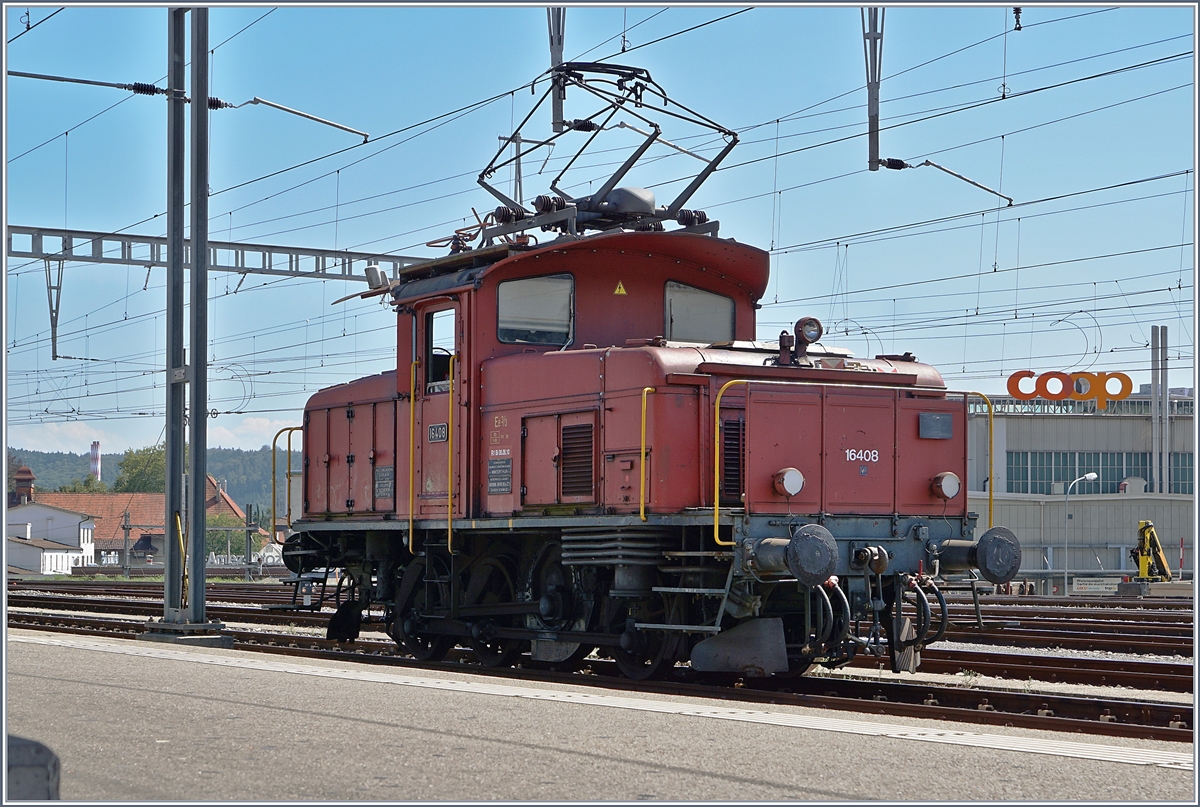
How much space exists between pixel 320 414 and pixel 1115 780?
1126cm

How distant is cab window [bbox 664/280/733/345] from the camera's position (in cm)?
1345

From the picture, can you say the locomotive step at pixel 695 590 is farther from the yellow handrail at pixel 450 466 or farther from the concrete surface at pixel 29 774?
the concrete surface at pixel 29 774

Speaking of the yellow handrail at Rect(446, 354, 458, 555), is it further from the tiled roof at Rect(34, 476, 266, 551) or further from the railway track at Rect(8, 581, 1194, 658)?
the tiled roof at Rect(34, 476, 266, 551)

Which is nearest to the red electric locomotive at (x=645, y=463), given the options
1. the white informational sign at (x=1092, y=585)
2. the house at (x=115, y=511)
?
the white informational sign at (x=1092, y=585)

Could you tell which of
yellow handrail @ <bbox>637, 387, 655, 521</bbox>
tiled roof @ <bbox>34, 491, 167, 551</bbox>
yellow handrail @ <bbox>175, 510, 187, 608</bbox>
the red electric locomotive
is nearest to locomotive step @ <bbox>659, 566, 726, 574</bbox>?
the red electric locomotive

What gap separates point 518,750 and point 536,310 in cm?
653

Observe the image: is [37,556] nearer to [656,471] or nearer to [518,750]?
[656,471]

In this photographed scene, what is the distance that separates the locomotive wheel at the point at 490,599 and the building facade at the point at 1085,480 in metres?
42.2

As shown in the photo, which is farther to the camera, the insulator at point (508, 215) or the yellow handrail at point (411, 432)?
the yellow handrail at point (411, 432)

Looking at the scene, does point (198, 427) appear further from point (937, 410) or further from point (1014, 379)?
point (1014, 379)

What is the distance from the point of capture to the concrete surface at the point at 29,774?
5.25 m

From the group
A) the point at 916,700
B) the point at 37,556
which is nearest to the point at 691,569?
the point at 916,700

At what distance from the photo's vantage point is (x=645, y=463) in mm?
11297

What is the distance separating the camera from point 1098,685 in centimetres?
1263
